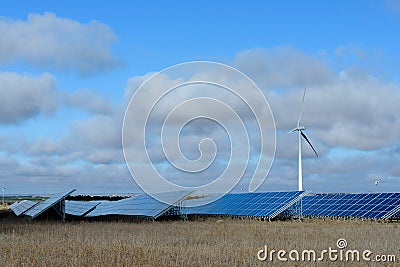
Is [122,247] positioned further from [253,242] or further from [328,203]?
[328,203]

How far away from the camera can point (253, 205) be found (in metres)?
46.9

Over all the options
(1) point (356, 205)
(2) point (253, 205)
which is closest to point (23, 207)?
(2) point (253, 205)

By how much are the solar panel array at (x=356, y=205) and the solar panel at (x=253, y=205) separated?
11.5 ft

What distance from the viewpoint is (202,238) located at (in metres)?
23.8

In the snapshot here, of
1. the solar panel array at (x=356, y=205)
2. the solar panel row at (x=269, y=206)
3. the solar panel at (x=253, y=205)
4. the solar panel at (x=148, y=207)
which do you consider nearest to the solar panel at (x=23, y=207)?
the solar panel row at (x=269, y=206)

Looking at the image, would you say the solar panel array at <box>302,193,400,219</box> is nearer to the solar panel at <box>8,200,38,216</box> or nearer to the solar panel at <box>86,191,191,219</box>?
the solar panel at <box>86,191,191,219</box>

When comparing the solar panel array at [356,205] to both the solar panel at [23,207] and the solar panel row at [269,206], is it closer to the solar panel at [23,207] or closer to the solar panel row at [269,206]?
the solar panel row at [269,206]

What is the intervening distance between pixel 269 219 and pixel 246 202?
372 inches

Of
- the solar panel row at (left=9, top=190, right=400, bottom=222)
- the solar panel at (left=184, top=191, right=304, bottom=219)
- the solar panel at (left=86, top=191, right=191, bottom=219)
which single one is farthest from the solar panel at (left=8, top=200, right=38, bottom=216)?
the solar panel at (left=184, top=191, right=304, bottom=219)

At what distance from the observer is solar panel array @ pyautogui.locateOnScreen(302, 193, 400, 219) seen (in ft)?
131

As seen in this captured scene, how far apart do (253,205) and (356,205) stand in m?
8.93

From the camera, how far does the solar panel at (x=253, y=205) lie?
42.2 meters

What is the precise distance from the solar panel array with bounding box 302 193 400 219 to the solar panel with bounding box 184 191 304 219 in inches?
137

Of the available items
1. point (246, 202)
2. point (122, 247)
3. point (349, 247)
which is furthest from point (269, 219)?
point (122, 247)
